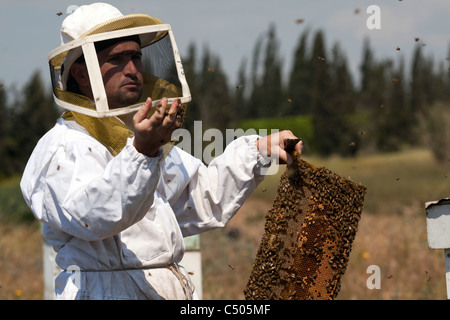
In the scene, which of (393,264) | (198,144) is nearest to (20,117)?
(393,264)

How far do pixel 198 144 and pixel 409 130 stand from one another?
4074 cm

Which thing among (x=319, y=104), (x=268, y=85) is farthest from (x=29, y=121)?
(x=268, y=85)

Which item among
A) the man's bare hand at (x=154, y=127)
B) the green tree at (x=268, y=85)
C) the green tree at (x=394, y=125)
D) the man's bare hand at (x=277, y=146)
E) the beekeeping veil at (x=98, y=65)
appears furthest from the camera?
the green tree at (x=268, y=85)

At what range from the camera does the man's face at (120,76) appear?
10.6 feet

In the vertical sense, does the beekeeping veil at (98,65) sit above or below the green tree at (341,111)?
above

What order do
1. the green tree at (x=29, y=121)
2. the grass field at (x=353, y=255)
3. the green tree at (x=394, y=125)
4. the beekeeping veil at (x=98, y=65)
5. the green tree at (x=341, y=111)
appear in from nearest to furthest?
the beekeeping veil at (x=98, y=65) → the grass field at (x=353, y=255) → the green tree at (x=29, y=121) → the green tree at (x=341, y=111) → the green tree at (x=394, y=125)

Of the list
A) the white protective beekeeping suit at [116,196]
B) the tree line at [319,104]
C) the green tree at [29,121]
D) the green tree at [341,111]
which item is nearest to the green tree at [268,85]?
the tree line at [319,104]

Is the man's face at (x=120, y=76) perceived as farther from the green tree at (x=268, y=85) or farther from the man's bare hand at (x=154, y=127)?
the green tree at (x=268, y=85)

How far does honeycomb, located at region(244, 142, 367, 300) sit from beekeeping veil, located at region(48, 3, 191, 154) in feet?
2.49

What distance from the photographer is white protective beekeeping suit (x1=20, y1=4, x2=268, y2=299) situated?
8.84 ft

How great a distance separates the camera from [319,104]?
130 ft

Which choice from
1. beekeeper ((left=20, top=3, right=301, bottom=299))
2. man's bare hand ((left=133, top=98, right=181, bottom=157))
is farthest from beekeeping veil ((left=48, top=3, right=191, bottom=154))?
man's bare hand ((left=133, top=98, right=181, bottom=157))

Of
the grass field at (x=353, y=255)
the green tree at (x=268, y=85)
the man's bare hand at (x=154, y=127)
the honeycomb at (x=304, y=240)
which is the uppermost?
the man's bare hand at (x=154, y=127)

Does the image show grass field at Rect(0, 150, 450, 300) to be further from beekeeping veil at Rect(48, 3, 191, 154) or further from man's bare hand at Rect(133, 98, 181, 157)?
man's bare hand at Rect(133, 98, 181, 157)
